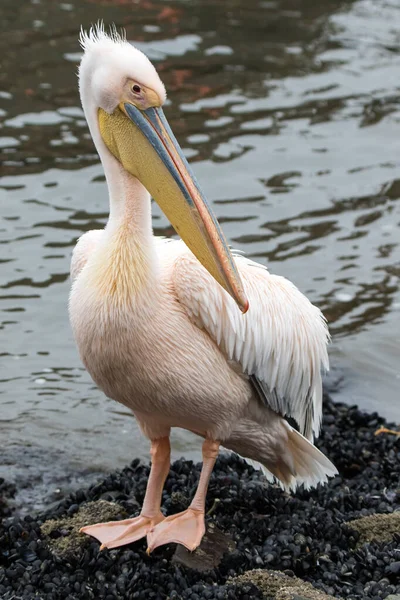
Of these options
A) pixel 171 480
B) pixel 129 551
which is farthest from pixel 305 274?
pixel 129 551

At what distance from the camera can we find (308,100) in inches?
429

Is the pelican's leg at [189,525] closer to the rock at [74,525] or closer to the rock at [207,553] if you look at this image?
the rock at [207,553]

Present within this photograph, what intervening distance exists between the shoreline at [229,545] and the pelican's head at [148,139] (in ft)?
4.05

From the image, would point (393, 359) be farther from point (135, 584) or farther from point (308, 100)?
point (308, 100)

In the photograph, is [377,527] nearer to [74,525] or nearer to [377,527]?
[377,527]

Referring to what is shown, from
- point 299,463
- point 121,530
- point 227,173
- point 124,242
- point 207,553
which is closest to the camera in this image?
point 124,242

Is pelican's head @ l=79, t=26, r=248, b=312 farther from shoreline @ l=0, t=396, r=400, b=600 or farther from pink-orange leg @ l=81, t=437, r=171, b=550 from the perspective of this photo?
shoreline @ l=0, t=396, r=400, b=600

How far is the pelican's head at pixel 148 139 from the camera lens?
13.0 feet

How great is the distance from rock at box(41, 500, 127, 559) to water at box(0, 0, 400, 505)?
0.47 metres

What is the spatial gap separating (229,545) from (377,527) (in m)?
0.70

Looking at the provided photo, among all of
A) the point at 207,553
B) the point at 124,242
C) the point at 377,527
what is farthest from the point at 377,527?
the point at 124,242

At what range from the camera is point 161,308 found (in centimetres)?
412

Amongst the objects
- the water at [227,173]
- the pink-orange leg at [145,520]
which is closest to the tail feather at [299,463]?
the pink-orange leg at [145,520]

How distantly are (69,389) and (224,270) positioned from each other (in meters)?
2.80
